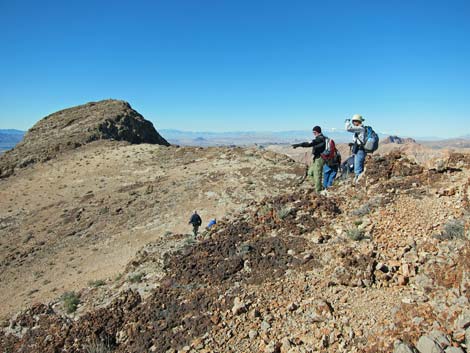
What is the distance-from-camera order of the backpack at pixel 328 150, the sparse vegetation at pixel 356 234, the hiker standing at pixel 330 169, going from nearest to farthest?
the sparse vegetation at pixel 356 234, the backpack at pixel 328 150, the hiker standing at pixel 330 169

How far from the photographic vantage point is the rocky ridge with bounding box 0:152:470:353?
5875 mm

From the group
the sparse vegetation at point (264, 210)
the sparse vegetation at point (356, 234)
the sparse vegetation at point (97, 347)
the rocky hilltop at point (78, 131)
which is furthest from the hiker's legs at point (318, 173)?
the rocky hilltop at point (78, 131)

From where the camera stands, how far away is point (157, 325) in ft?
24.7

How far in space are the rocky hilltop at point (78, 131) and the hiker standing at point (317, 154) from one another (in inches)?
1547

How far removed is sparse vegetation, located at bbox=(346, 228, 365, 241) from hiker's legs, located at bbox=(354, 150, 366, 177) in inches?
131

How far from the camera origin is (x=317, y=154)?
1134 cm

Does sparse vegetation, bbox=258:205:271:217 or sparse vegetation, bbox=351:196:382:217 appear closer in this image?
sparse vegetation, bbox=351:196:382:217

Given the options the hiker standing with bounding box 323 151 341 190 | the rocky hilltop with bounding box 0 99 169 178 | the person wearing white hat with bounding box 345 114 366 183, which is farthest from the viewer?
the rocky hilltop with bounding box 0 99 169 178

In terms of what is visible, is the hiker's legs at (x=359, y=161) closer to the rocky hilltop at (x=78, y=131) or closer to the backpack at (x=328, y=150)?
the backpack at (x=328, y=150)

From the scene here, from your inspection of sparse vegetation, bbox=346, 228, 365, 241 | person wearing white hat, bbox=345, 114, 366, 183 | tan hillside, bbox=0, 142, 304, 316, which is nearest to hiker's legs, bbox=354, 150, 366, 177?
person wearing white hat, bbox=345, 114, 366, 183

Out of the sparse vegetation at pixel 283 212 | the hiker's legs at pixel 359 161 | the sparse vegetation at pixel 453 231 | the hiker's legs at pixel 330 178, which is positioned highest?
the hiker's legs at pixel 359 161

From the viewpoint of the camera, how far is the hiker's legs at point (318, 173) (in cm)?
1166

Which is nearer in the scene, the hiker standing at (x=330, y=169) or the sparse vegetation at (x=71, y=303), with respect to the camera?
the sparse vegetation at (x=71, y=303)

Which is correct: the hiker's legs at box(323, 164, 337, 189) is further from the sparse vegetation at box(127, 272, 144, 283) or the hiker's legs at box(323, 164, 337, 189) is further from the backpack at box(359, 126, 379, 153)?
the sparse vegetation at box(127, 272, 144, 283)
